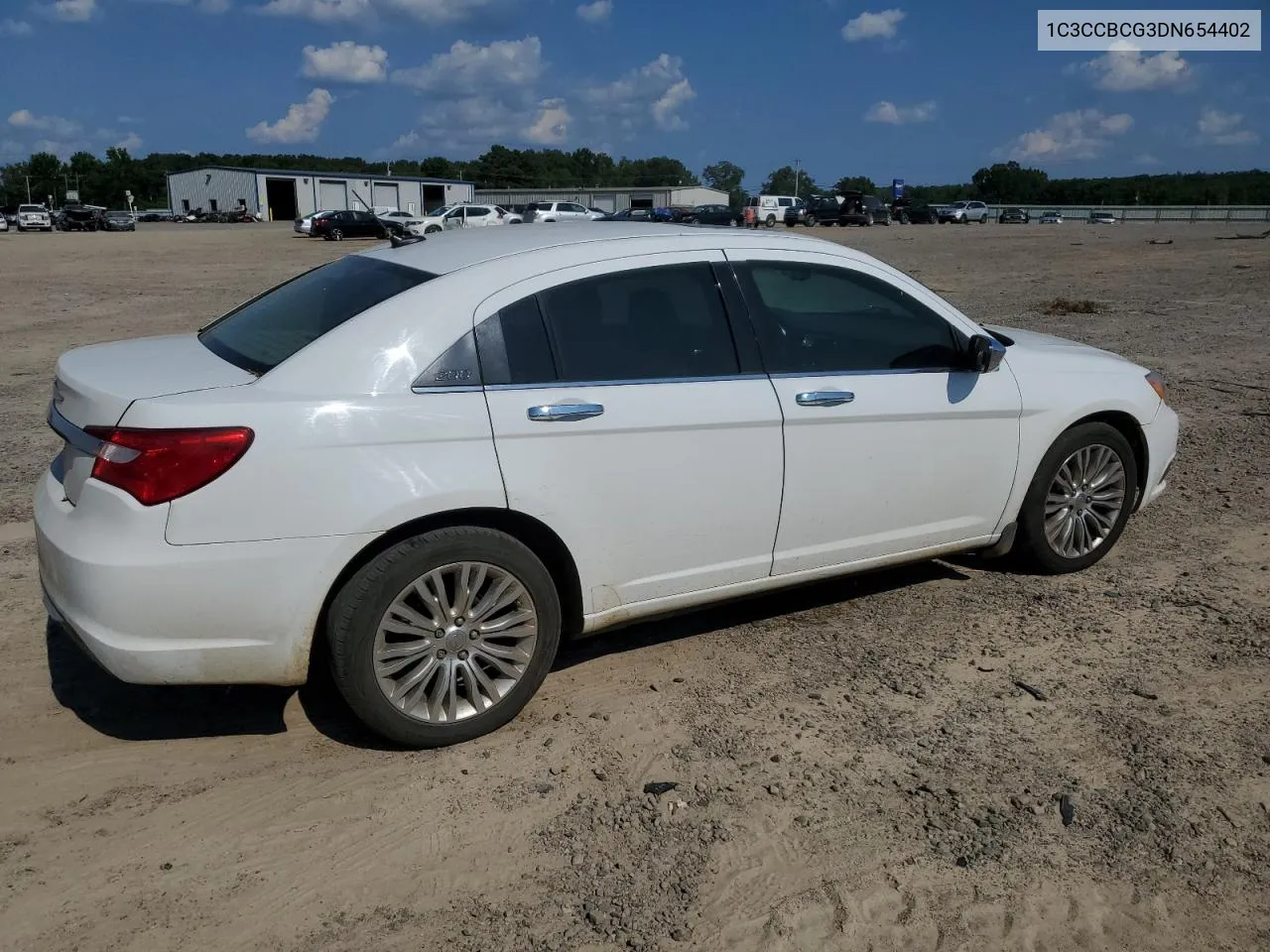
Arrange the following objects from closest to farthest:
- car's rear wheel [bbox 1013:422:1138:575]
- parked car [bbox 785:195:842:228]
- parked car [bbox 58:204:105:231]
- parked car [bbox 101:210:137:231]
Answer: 1. car's rear wheel [bbox 1013:422:1138:575]
2. parked car [bbox 785:195:842:228]
3. parked car [bbox 58:204:105:231]
4. parked car [bbox 101:210:137:231]

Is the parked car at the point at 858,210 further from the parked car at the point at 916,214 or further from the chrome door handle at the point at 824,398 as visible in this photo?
the chrome door handle at the point at 824,398

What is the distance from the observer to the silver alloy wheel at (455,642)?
3.57 meters

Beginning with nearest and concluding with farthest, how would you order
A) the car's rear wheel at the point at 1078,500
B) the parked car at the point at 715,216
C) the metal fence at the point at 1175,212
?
1. the car's rear wheel at the point at 1078,500
2. the parked car at the point at 715,216
3. the metal fence at the point at 1175,212

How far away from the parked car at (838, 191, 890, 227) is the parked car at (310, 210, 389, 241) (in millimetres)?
25993

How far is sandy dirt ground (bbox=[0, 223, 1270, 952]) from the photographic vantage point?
9.49 ft

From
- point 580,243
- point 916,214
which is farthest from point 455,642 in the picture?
point 916,214

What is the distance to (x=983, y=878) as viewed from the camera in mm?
3047

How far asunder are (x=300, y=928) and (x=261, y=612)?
0.98 meters

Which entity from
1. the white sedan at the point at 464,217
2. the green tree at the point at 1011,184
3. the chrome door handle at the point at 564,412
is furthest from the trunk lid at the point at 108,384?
the green tree at the point at 1011,184

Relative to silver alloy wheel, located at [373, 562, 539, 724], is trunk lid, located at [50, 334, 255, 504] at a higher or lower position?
higher

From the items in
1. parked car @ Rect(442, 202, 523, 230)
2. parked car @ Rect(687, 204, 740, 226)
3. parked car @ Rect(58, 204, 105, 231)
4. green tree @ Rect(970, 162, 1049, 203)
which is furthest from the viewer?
green tree @ Rect(970, 162, 1049, 203)

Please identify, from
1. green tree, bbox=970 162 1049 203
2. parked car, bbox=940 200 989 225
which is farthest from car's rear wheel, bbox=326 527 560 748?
green tree, bbox=970 162 1049 203

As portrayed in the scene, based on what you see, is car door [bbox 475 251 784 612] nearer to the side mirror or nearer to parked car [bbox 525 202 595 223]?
the side mirror

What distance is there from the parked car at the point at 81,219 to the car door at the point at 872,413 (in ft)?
230
